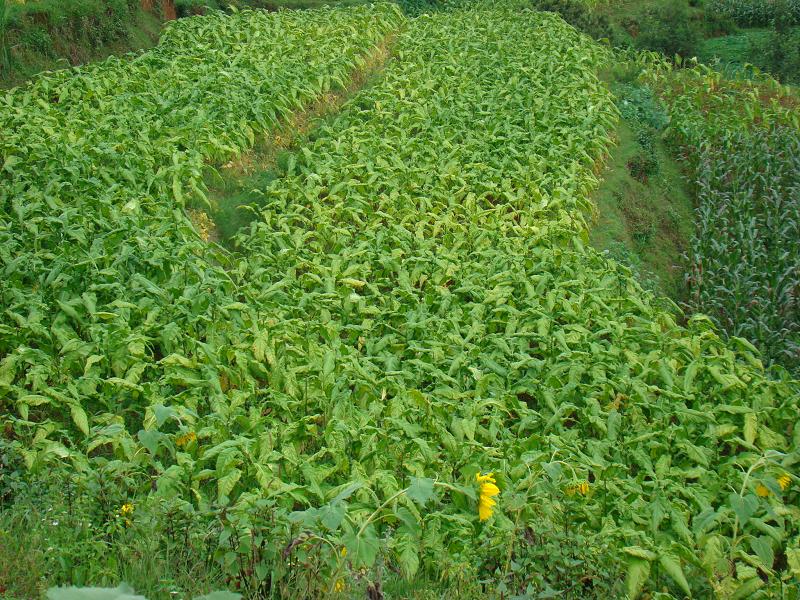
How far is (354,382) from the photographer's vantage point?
4.88m

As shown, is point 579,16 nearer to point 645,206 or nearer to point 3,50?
point 645,206

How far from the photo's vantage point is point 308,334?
5.29 meters

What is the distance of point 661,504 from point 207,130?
16.7 ft

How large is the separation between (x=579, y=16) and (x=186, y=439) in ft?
46.3

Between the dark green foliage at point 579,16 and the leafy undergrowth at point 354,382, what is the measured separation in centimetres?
825

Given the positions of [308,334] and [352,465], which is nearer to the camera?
[352,465]

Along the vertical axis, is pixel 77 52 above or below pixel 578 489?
above

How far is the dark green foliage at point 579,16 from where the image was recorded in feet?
52.7

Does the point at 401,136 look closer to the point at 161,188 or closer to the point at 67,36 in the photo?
the point at 161,188

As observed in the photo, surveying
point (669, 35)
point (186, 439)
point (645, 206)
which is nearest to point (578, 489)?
point (186, 439)

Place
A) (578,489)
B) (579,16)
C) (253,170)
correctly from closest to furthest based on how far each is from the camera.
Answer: (578,489) < (253,170) < (579,16)

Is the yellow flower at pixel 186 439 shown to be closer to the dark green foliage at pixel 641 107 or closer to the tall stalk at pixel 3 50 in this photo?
the tall stalk at pixel 3 50

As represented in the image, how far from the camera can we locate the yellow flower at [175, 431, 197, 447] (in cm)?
423

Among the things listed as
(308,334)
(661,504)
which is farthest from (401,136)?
(661,504)
